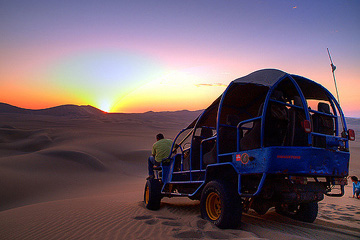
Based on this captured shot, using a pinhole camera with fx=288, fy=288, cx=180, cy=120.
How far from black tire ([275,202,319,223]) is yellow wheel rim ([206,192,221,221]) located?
1764mm

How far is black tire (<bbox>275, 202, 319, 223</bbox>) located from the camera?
6250 millimetres

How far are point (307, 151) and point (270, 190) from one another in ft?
2.99

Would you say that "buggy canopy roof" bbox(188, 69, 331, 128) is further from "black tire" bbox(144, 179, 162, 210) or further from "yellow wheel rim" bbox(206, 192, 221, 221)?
"black tire" bbox(144, 179, 162, 210)

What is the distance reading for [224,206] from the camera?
4.96m

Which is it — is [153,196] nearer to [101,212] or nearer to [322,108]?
[101,212]

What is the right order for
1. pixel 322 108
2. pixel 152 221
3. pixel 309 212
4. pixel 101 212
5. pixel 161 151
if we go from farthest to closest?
pixel 161 151
pixel 101 212
pixel 309 212
pixel 152 221
pixel 322 108

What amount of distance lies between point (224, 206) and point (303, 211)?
2437 millimetres

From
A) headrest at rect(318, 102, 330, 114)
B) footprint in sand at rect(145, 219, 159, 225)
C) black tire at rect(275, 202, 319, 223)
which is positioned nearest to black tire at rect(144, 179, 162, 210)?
footprint in sand at rect(145, 219, 159, 225)

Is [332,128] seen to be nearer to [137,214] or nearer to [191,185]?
[191,185]

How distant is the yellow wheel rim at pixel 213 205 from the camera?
5.45m

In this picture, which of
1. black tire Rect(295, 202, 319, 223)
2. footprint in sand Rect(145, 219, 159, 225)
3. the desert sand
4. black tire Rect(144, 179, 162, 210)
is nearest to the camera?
the desert sand

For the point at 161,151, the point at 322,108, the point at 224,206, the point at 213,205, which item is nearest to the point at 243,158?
the point at 224,206

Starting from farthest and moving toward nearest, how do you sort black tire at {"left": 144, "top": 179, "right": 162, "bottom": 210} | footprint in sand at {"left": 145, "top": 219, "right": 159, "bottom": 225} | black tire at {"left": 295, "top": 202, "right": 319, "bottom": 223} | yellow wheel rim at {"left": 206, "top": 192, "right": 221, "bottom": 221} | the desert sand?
black tire at {"left": 144, "top": 179, "right": 162, "bottom": 210} → black tire at {"left": 295, "top": 202, "right": 319, "bottom": 223} → footprint in sand at {"left": 145, "top": 219, "right": 159, "bottom": 225} → yellow wheel rim at {"left": 206, "top": 192, "right": 221, "bottom": 221} → the desert sand

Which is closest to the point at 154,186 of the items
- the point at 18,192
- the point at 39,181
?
the point at 18,192
